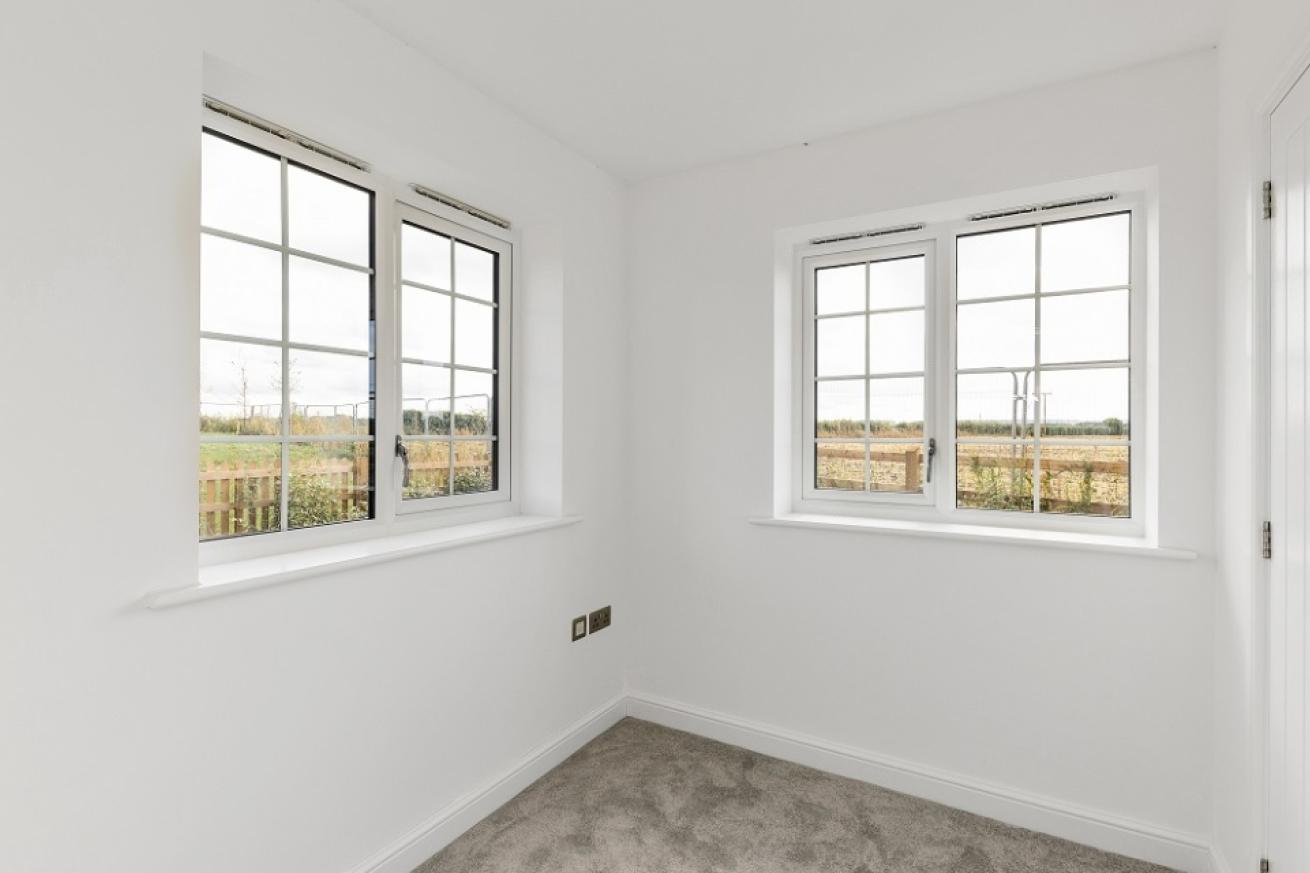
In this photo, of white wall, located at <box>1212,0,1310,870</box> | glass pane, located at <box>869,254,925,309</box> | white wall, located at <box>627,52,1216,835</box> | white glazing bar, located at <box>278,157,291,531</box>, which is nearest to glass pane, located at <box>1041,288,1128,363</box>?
white wall, located at <box>627,52,1216,835</box>

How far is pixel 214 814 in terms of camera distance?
1.54m

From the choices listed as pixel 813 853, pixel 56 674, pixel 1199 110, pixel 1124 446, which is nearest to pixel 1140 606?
pixel 1124 446

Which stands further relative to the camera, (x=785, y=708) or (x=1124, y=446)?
(x=785, y=708)

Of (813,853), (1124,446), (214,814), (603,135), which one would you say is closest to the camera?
(214,814)

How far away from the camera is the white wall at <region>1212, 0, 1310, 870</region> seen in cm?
162

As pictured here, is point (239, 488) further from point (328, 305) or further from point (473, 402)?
point (473, 402)

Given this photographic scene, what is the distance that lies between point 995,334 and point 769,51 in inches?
53.3

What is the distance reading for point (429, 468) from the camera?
94.3 inches

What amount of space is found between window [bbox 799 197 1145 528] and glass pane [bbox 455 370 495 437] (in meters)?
1.38

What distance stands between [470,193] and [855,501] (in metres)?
1.99

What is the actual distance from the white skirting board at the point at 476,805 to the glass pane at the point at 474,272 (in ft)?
6.00

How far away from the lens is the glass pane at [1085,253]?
2324 mm

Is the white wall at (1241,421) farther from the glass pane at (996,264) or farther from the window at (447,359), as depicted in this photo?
the window at (447,359)

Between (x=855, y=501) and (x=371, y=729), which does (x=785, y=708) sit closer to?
(x=855, y=501)
